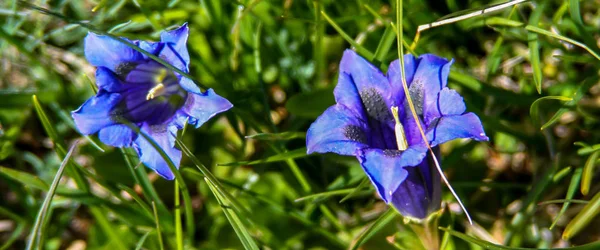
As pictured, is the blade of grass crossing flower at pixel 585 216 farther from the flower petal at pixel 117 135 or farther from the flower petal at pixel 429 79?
the flower petal at pixel 117 135

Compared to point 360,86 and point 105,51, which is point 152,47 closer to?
point 105,51

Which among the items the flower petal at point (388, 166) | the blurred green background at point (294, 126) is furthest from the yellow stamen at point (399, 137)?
the blurred green background at point (294, 126)

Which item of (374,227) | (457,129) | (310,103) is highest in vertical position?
→ (457,129)

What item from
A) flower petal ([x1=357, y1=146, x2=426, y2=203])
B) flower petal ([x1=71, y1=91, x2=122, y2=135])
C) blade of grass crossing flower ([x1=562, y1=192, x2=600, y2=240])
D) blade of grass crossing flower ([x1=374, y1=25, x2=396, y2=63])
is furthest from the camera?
blade of grass crossing flower ([x1=374, y1=25, x2=396, y2=63])

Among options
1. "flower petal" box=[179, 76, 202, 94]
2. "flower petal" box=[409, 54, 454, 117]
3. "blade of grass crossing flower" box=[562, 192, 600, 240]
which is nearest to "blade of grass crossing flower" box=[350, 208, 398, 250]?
"flower petal" box=[409, 54, 454, 117]

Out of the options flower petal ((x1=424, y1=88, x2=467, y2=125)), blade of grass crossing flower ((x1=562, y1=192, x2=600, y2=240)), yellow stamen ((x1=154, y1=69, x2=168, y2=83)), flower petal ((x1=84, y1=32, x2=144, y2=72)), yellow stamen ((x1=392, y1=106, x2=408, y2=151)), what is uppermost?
flower petal ((x1=84, y1=32, x2=144, y2=72))

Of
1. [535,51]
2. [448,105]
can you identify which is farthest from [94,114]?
[535,51]

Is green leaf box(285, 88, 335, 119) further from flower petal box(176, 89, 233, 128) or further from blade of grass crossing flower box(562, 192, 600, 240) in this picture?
blade of grass crossing flower box(562, 192, 600, 240)
